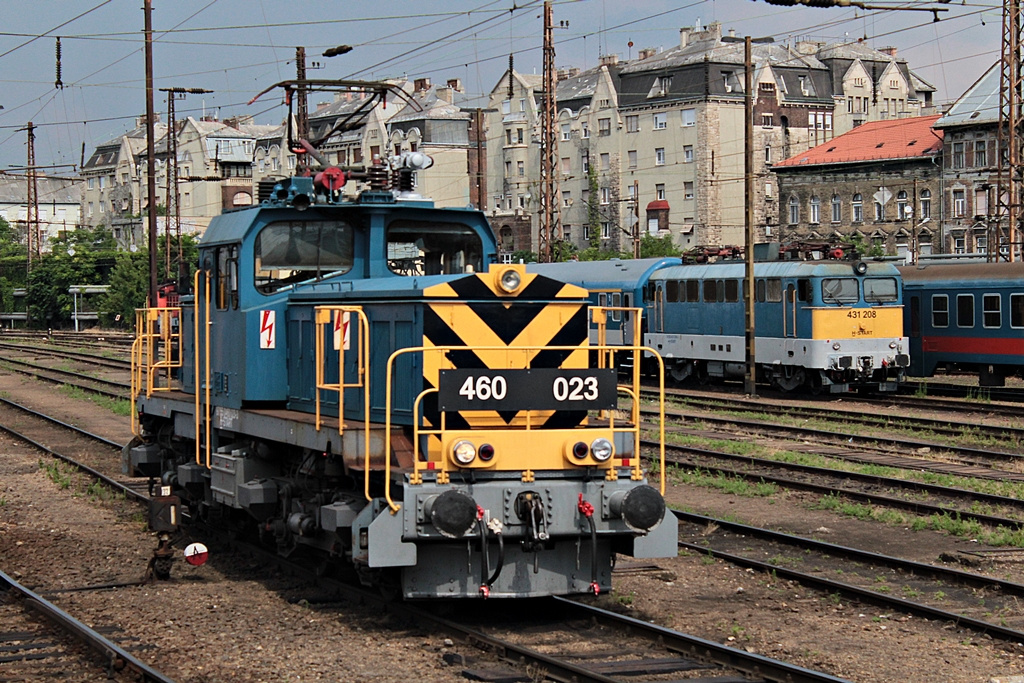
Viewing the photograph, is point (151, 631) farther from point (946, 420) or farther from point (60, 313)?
point (60, 313)

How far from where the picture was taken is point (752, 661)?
7684 millimetres

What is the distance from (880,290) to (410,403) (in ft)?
63.7

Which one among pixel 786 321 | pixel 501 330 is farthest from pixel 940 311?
pixel 501 330

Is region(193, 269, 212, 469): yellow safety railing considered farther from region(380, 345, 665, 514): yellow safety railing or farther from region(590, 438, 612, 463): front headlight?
region(590, 438, 612, 463): front headlight

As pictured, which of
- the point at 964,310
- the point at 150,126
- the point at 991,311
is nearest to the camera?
the point at 991,311

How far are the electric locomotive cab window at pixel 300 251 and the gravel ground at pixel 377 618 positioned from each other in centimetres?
251

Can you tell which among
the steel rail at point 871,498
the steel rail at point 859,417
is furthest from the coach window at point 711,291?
the steel rail at point 871,498

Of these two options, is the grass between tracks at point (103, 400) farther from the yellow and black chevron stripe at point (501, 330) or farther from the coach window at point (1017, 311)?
the coach window at point (1017, 311)

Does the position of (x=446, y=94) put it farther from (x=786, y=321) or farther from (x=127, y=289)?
(x=786, y=321)

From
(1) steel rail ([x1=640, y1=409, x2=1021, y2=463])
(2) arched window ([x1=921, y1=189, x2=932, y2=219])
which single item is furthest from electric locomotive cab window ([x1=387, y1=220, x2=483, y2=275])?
(2) arched window ([x1=921, y1=189, x2=932, y2=219])

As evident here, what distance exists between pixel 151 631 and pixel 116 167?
4284 inches

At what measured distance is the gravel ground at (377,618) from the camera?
792 cm

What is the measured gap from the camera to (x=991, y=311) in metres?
27.0

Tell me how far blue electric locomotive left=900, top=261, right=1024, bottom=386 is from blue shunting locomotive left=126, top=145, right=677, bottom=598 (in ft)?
62.9
